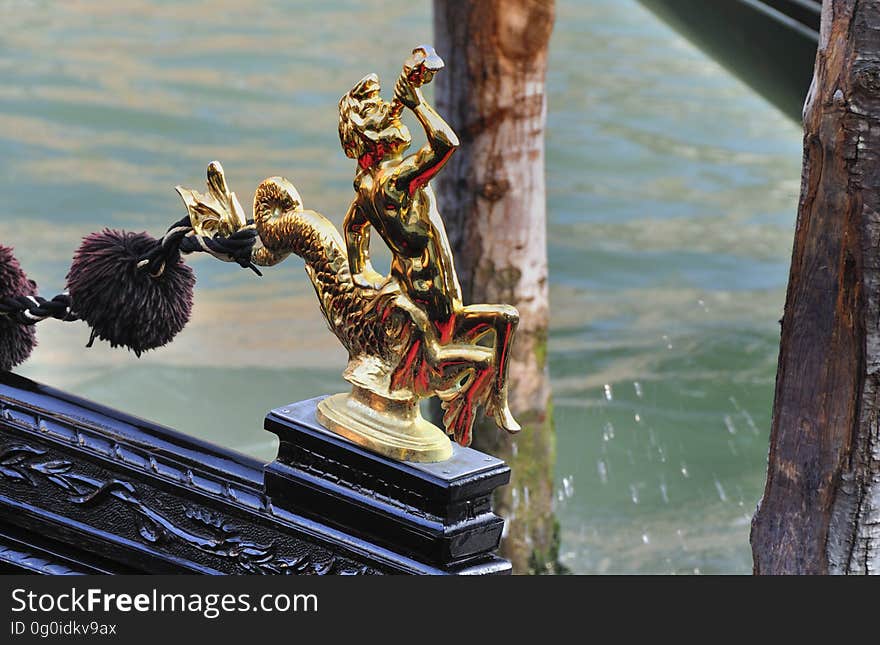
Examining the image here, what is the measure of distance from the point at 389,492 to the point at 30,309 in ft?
1.91

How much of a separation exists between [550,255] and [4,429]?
19.5 feet

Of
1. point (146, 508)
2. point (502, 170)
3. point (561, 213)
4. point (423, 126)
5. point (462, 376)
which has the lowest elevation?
point (146, 508)

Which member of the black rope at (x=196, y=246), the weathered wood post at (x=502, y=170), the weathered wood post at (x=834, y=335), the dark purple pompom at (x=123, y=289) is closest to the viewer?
the black rope at (x=196, y=246)

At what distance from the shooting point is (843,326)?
7.05 ft

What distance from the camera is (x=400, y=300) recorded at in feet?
4.37

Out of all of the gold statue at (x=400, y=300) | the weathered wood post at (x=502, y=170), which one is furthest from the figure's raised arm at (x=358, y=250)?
the weathered wood post at (x=502, y=170)

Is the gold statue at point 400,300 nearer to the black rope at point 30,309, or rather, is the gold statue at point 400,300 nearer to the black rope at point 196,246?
the black rope at point 196,246

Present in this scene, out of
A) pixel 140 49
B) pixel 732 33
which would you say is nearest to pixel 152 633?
pixel 732 33

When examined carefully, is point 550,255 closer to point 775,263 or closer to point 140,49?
point 775,263

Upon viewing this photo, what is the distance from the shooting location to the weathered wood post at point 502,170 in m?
3.80

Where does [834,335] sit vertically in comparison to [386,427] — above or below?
above

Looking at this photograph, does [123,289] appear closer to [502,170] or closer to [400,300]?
[400,300]

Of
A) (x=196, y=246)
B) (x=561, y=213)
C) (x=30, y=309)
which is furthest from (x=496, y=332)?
(x=561, y=213)

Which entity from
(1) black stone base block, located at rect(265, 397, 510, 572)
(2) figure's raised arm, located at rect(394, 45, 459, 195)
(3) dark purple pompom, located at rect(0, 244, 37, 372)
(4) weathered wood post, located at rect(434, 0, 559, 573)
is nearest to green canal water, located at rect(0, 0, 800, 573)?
(4) weathered wood post, located at rect(434, 0, 559, 573)
